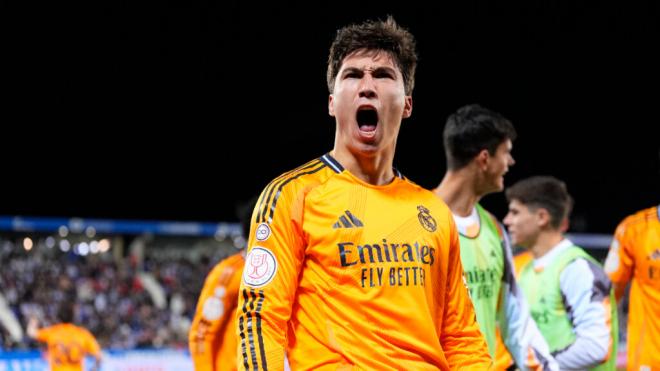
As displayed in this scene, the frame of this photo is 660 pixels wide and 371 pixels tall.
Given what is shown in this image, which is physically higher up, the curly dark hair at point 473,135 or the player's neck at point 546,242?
the curly dark hair at point 473,135

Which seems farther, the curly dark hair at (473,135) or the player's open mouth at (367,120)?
the curly dark hair at (473,135)

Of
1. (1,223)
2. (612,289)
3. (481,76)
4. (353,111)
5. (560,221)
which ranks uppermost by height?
(481,76)

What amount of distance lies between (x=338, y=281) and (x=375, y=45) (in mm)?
760

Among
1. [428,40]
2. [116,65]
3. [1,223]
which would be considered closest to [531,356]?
[428,40]

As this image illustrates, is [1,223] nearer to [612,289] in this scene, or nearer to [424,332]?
[612,289]

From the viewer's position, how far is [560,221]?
5.55m

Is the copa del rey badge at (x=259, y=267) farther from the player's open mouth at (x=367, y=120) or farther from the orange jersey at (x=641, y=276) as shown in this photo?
the orange jersey at (x=641, y=276)

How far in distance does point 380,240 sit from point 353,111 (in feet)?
1.32

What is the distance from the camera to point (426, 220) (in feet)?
8.74

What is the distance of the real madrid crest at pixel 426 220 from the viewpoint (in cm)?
264

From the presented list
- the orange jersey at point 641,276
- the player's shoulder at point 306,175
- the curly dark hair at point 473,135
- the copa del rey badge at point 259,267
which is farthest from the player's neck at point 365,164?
the orange jersey at point 641,276

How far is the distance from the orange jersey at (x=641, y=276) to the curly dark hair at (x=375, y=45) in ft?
9.67

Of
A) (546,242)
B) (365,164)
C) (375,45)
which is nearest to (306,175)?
(365,164)

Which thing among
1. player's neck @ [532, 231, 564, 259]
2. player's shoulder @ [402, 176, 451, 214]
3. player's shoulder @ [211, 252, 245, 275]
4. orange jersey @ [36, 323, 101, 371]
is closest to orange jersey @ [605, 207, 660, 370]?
player's neck @ [532, 231, 564, 259]
